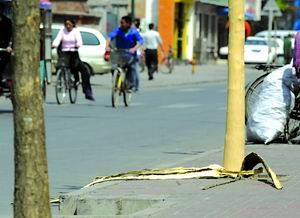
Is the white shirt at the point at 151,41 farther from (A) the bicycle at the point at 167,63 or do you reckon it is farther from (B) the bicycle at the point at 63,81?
(B) the bicycle at the point at 63,81

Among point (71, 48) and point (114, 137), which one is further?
point (71, 48)

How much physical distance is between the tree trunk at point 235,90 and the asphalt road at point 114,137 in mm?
1655

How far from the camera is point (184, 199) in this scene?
919 centimetres

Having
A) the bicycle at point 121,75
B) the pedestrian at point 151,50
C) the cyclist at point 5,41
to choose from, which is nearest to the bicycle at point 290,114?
the cyclist at point 5,41

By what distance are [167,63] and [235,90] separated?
1471 inches

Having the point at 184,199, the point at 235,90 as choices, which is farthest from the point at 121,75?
the point at 184,199

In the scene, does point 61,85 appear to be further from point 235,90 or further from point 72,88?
point 235,90

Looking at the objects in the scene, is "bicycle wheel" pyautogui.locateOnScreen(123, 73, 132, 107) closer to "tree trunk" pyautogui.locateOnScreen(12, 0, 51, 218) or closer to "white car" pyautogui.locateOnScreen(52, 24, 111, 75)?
"white car" pyautogui.locateOnScreen(52, 24, 111, 75)

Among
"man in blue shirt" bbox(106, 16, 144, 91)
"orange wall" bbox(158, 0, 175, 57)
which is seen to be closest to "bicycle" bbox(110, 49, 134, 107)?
"man in blue shirt" bbox(106, 16, 144, 91)

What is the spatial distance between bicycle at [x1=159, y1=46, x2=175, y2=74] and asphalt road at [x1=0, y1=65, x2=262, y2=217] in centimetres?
1918

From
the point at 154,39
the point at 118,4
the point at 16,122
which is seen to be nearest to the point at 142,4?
the point at 118,4

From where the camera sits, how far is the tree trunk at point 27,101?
656 cm

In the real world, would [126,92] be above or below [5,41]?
below

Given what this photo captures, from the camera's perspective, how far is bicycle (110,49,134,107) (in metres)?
23.4
